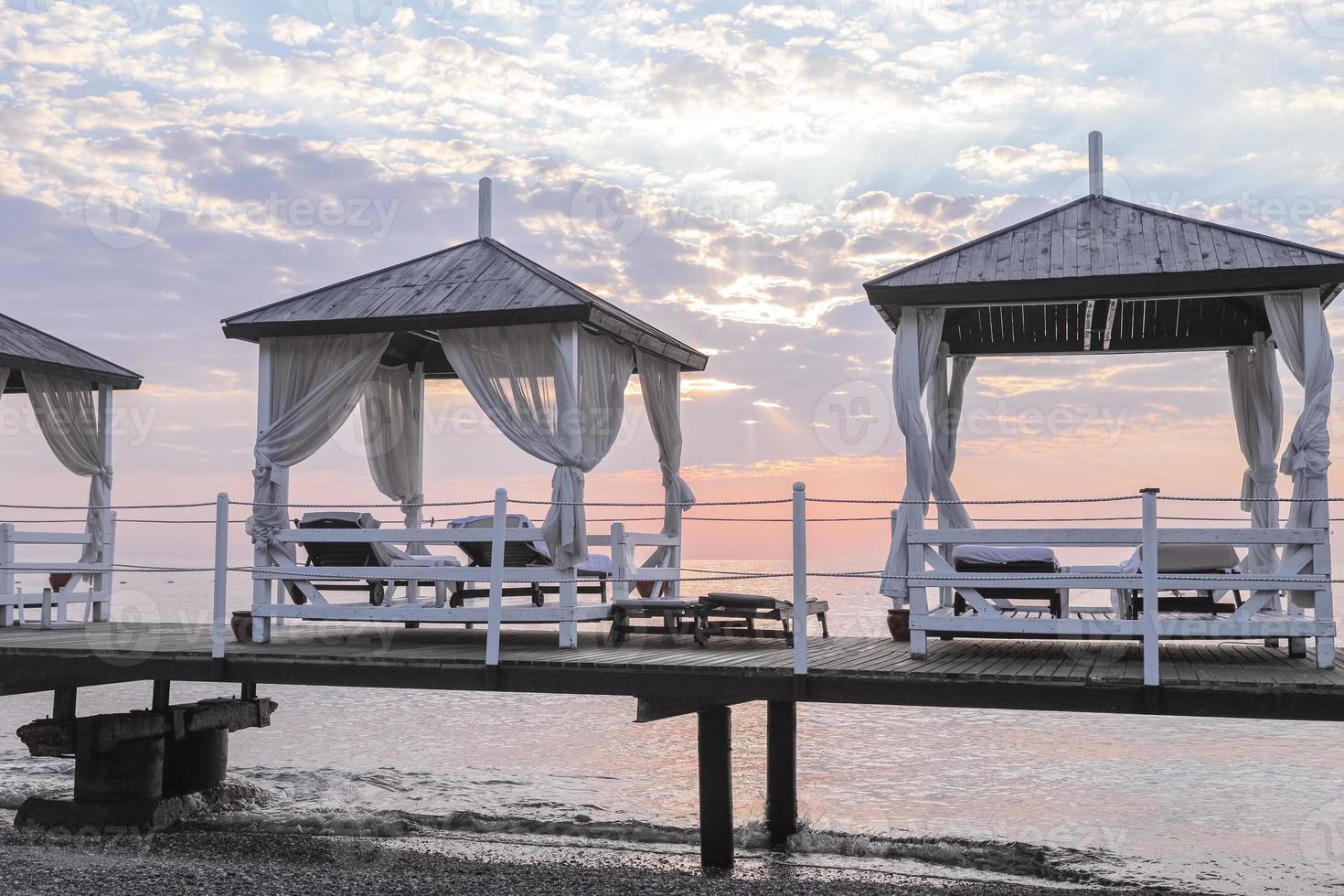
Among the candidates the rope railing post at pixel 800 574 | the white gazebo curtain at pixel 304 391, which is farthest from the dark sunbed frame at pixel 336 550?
the rope railing post at pixel 800 574

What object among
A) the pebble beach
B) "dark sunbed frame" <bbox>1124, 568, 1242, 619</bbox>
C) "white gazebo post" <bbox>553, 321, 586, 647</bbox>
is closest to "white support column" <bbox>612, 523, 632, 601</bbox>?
"white gazebo post" <bbox>553, 321, 586, 647</bbox>

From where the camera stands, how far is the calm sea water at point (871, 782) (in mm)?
12375

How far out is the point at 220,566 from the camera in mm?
8398

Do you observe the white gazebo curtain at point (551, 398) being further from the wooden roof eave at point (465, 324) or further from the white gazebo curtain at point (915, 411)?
the white gazebo curtain at point (915, 411)

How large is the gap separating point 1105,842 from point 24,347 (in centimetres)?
1295

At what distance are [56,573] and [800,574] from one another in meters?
8.60

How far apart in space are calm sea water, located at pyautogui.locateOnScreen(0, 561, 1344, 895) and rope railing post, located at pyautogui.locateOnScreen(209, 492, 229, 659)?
155 inches

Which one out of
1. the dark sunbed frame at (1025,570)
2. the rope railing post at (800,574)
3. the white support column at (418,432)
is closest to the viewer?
the rope railing post at (800,574)

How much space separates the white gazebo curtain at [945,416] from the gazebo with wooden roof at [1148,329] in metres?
0.03

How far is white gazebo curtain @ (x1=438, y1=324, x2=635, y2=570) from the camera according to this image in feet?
28.3

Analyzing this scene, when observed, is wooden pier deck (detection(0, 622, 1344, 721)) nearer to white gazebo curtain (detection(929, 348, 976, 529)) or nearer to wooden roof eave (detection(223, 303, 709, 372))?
white gazebo curtain (detection(929, 348, 976, 529))

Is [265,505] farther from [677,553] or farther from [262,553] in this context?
[677,553]

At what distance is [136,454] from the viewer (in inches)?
499

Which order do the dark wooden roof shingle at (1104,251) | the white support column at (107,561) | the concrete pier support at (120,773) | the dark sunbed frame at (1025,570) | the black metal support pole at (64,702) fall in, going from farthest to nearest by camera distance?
1. the white support column at (107,561)
2. the black metal support pole at (64,702)
3. the concrete pier support at (120,773)
4. the dark sunbed frame at (1025,570)
5. the dark wooden roof shingle at (1104,251)
